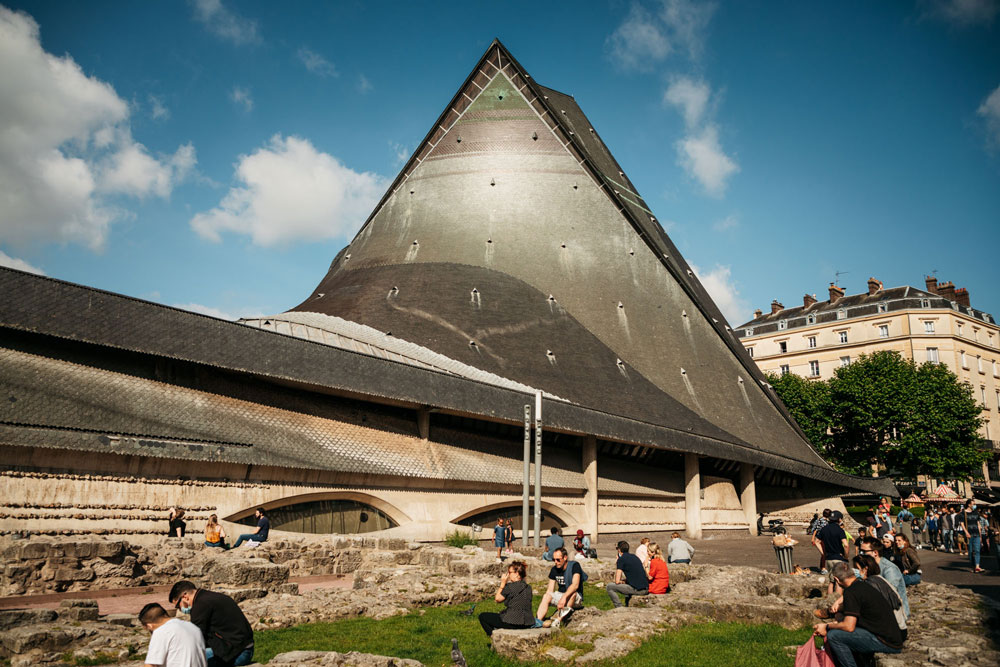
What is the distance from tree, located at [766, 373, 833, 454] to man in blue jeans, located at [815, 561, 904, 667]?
47467 mm

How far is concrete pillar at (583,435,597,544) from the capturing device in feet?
93.1

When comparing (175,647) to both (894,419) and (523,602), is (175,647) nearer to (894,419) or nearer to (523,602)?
(523,602)

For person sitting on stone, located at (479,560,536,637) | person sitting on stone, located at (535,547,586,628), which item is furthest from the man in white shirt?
person sitting on stone, located at (535,547,586,628)

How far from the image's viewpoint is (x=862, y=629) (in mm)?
6605

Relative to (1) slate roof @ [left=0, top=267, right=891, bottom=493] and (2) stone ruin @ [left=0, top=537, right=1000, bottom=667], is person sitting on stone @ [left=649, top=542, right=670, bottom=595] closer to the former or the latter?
(2) stone ruin @ [left=0, top=537, right=1000, bottom=667]

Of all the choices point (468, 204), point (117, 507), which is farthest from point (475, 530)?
point (468, 204)

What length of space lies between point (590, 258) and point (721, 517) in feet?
46.7

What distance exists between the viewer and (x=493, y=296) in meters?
32.9

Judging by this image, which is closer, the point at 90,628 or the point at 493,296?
the point at 90,628

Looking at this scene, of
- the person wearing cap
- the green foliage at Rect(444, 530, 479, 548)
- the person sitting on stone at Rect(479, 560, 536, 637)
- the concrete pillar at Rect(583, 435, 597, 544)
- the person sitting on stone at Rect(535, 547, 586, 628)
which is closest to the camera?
the person sitting on stone at Rect(479, 560, 536, 637)

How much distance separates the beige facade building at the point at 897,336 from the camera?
58656mm

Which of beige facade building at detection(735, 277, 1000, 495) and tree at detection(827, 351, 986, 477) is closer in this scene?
tree at detection(827, 351, 986, 477)

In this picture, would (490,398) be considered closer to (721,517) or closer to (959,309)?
(721,517)

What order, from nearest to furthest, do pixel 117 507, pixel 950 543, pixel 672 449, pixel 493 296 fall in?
1. pixel 117 507
2. pixel 950 543
3. pixel 672 449
4. pixel 493 296
